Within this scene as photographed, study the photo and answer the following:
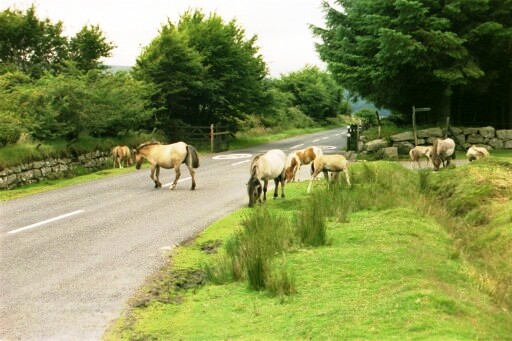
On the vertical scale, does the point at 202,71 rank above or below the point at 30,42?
below

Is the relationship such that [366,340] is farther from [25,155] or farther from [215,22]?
[215,22]

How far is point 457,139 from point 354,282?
77.1 ft

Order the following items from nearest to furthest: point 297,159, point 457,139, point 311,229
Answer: point 311,229 < point 297,159 < point 457,139

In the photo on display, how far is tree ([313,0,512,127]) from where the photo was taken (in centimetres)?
2552

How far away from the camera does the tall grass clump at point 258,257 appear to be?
6910 mm

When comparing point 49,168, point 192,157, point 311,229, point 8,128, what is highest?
point 8,128

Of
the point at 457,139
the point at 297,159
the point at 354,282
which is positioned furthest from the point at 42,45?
the point at 354,282

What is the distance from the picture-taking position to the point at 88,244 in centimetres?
1016

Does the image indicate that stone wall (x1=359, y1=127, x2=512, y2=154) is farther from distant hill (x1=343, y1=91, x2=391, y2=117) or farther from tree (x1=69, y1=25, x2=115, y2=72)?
tree (x1=69, y1=25, x2=115, y2=72)

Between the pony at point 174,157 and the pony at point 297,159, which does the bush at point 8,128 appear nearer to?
the pony at point 174,157

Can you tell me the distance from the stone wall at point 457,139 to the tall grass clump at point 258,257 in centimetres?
1869

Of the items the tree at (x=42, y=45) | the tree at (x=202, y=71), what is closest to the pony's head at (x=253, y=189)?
the tree at (x=202, y=71)

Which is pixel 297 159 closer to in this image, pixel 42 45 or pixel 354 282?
pixel 354 282

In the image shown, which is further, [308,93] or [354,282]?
[308,93]
